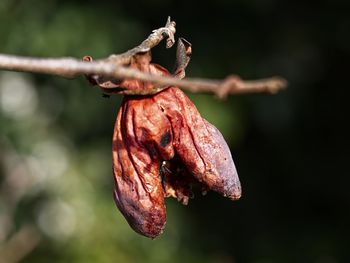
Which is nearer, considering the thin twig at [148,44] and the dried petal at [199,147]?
the thin twig at [148,44]

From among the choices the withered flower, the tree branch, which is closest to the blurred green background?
the withered flower

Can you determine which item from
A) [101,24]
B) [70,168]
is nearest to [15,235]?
[70,168]

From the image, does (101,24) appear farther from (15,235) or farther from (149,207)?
(149,207)

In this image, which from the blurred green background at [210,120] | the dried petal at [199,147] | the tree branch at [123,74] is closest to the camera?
the tree branch at [123,74]

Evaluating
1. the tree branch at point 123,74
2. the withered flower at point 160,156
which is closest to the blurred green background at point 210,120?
the withered flower at point 160,156

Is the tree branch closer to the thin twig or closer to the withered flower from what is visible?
the thin twig

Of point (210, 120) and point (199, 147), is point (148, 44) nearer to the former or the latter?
point (199, 147)

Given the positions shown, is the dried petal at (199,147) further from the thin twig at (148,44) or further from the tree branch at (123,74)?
the tree branch at (123,74)
